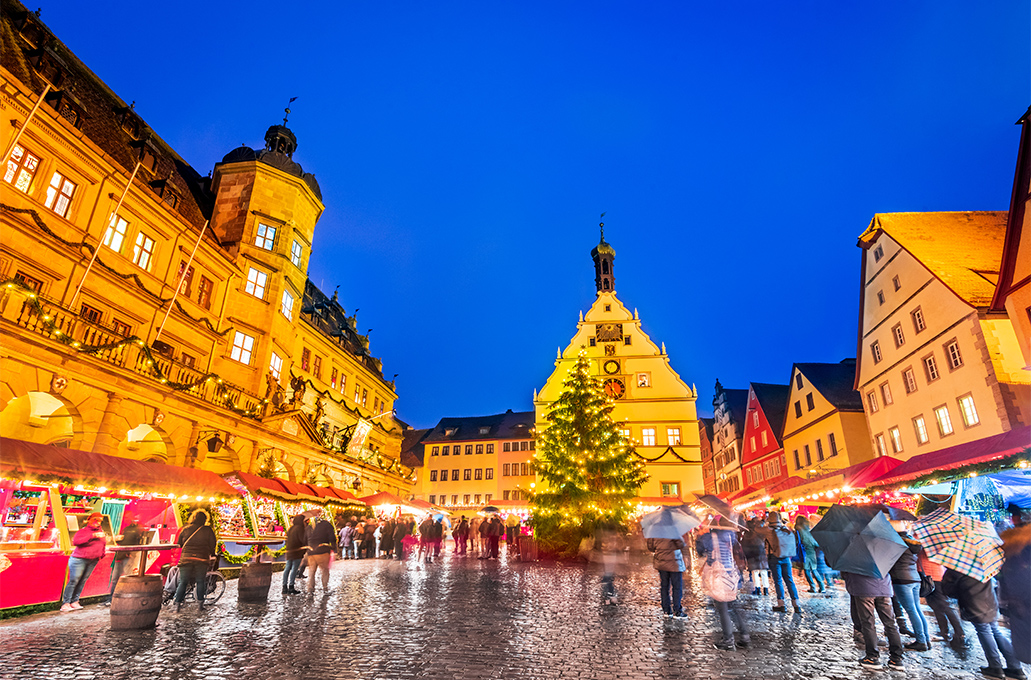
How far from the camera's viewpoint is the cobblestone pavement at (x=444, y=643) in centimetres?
596

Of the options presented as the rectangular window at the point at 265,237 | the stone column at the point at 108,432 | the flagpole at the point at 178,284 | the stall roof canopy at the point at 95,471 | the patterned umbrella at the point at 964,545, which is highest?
the rectangular window at the point at 265,237

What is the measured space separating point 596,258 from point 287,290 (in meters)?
29.3

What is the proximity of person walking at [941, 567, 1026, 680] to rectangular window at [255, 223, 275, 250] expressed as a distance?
91.0 ft

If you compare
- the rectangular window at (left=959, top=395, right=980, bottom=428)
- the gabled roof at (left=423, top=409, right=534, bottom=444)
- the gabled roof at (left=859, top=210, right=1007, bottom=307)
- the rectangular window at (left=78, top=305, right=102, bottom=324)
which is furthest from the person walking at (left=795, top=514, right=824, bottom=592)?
the gabled roof at (left=423, top=409, right=534, bottom=444)

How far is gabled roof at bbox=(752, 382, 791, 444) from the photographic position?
139 ft

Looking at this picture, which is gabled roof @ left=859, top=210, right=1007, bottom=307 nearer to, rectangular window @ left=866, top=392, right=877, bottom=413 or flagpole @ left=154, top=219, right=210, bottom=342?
rectangular window @ left=866, top=392, right=877, bottom=413

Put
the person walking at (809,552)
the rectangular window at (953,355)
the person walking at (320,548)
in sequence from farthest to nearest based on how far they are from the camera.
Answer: the rectangular window at (953,355) → the person walking at (809,552) → the person walking at (320,548)

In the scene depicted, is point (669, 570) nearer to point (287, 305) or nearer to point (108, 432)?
point (108, 432)

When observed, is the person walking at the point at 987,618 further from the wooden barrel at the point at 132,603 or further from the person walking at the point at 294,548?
the person walking at the point at 294,548

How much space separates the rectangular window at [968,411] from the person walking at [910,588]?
18.2 m

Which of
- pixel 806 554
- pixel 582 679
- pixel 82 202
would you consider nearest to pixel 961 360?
pixel 806 554

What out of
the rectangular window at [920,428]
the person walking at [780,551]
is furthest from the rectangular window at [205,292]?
the rectangular window at [920,428]

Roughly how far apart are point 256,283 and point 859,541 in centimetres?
2611

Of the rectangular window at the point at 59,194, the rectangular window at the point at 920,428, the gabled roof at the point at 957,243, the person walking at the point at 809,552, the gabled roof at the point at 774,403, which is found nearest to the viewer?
the person walking at the point at 809,552
